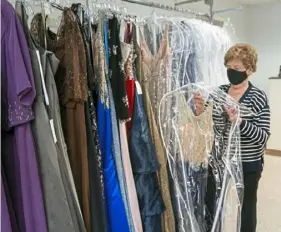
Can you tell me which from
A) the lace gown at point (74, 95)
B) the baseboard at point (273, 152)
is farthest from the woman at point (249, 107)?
the baseboard at point (273, 152)

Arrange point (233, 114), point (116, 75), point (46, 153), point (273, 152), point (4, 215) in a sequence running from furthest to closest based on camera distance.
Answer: point (273, 152)
point (233, 114)
point (116, 75)
point (46, 153)
point (4, 215)

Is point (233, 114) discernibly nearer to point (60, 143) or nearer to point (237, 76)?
point (237, 76)

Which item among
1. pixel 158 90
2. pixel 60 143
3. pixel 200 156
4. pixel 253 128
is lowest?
pixel 200 156

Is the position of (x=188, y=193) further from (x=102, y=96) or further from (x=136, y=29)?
(x=136, y=29)

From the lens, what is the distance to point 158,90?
4.98 feet

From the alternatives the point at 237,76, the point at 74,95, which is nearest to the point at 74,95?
the point at 74,95

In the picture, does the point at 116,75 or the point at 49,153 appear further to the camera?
the point at 116,75

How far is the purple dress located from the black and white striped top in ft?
3.06

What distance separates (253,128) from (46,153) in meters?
1.02

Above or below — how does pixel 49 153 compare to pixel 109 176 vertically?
above

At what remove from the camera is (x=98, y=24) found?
1.25 metres

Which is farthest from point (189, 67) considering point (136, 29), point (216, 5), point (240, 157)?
point (216, 5)

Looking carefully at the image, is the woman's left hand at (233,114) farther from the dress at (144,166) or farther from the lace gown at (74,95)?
the lace gown at (74,95)

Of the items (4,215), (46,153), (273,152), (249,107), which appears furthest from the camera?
(273,152)
